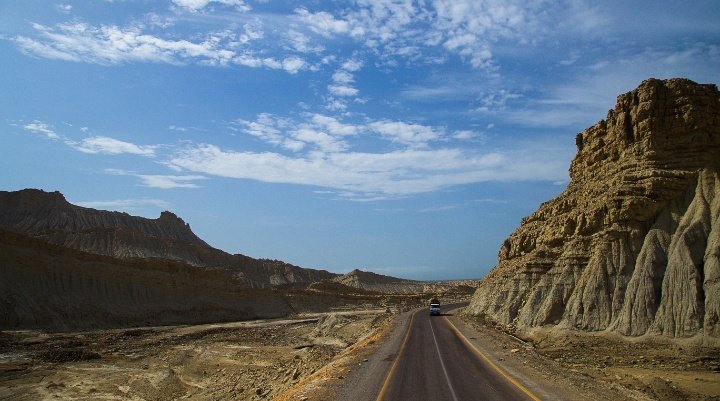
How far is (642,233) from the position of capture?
30.2 metres

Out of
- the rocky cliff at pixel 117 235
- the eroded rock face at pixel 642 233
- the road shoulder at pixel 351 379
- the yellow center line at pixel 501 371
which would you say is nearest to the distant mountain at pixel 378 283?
the rocky cliff at pixel 117 235

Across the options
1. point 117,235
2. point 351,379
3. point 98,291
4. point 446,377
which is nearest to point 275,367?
point 351,379

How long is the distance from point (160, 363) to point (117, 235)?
82922 millimetres

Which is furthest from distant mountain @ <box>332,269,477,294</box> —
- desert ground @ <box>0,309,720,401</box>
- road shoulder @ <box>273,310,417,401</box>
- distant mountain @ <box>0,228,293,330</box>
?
road shoulder @ <box>273,310,417,401</box>

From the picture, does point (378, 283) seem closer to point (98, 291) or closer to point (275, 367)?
point (98, 291)

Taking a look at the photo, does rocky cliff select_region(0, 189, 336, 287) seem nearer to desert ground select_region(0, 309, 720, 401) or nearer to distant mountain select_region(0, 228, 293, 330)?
distant mountain select_region(0, 228, 293, 330)

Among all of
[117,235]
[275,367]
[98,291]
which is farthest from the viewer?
[117,235]

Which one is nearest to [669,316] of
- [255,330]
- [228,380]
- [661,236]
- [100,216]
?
[661,236]

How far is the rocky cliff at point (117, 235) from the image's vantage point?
10131 centimetres

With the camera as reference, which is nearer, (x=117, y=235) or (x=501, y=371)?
(x=501, y=371)

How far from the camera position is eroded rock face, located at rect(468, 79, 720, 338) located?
2623 cm

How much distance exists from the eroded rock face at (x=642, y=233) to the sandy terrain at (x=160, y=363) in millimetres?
15196

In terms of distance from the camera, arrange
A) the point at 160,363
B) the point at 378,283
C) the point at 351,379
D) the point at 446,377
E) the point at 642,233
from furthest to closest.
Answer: the point at 378,283 < the point at 160,363 < the point at 642,233 < the point at 446,377 < the point at 351,379

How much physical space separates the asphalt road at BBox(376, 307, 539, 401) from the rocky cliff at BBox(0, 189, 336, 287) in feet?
215
